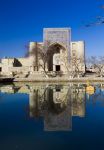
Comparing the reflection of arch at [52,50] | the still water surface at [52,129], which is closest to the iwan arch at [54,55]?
the reflection of arch at [52,50]

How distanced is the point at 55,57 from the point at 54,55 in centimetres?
27

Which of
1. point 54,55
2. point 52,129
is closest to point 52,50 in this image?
point 54,55

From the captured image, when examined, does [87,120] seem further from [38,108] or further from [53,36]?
[53,36]

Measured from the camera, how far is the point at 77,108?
29.8ft

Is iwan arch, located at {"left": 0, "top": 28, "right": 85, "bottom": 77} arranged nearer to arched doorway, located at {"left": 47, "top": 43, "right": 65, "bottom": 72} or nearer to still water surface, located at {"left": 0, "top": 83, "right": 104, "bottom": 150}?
arched doorway, located at {"left": 47, "top": 43, "right": 65, "bottom": 72}

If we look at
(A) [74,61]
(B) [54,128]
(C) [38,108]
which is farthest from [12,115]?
(A) [74,61]

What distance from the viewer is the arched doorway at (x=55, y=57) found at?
33.4 m

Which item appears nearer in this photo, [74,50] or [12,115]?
[12,115]

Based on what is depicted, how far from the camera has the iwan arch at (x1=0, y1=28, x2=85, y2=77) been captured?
3216 centimetres

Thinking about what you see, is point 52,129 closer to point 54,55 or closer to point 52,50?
point 52,50

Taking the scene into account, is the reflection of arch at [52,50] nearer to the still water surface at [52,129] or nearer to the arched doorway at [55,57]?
the arched doorway at [55,57]

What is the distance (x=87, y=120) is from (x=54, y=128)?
1.13 meters

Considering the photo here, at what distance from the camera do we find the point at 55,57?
112 ft

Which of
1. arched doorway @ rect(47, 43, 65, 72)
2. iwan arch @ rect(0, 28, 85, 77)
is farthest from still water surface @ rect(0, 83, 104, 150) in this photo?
arched doorway @ rect(47, 43, 65, 72)
